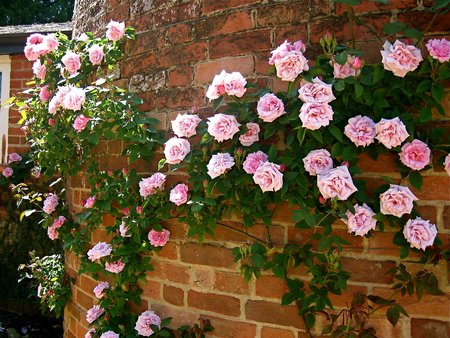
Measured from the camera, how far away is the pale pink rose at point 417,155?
1.29 meters

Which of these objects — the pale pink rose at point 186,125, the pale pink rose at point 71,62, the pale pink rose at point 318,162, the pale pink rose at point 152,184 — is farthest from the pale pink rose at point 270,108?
the pale pink rose at point 71,62

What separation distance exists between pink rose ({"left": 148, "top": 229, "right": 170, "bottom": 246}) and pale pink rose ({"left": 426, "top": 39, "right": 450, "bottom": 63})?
1.26m

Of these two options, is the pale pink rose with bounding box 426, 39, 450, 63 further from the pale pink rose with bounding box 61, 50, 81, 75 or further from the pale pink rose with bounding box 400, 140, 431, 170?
the pale pink rose with bounding box 61, 50, 81, 75

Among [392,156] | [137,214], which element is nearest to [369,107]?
[392,156]

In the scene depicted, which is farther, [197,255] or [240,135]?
[197,255]

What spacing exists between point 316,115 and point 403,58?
332 millimetres

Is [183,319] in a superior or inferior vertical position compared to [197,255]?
inferior

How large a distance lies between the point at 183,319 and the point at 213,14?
1.35 meters

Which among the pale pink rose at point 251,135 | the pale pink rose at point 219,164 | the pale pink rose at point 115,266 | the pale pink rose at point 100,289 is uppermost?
the pale pink rose at point 251,135

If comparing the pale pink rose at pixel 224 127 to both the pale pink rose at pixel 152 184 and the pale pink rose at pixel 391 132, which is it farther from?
the pale pink rose at pixel 391 132

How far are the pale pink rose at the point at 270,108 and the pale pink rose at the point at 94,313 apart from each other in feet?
4.47

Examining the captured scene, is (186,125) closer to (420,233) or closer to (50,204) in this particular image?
(420,233)

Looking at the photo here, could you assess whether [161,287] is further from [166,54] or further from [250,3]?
[250,3]

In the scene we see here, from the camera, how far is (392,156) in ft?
4.54
